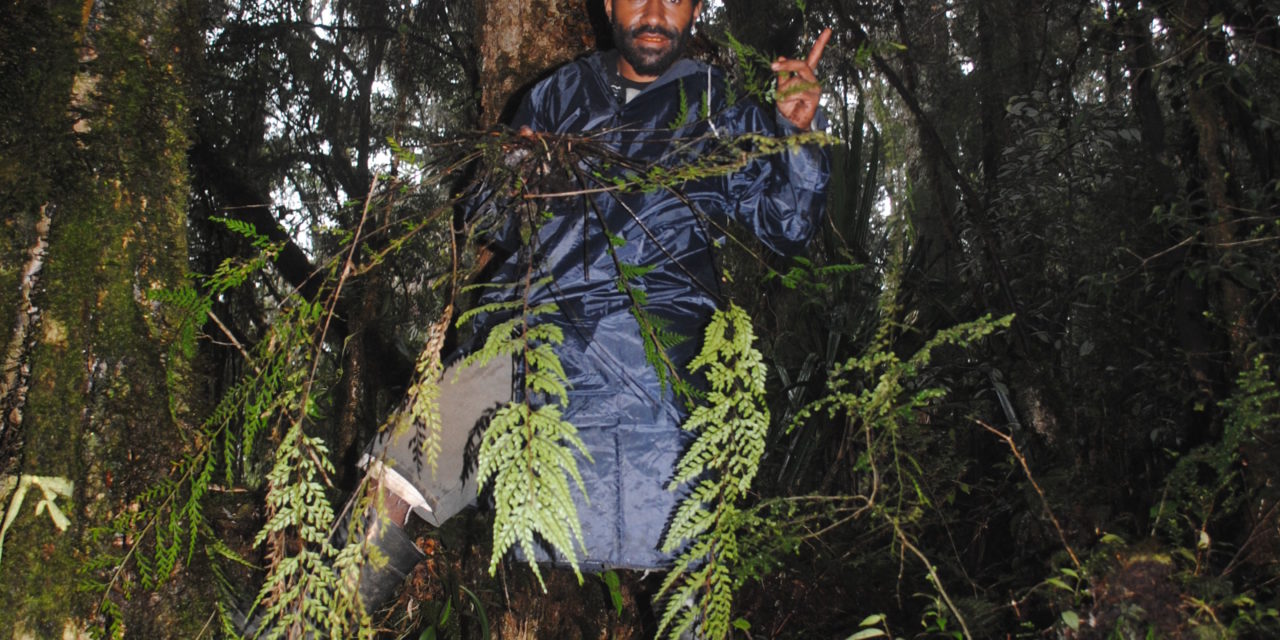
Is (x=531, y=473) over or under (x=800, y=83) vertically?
under

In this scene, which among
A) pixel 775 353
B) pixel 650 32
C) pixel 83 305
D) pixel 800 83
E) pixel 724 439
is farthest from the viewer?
pixel 775 353

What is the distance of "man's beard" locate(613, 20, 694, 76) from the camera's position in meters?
2.17

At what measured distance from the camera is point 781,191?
6.53 ft

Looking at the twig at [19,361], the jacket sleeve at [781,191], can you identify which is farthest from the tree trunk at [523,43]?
the twig at [19,361]

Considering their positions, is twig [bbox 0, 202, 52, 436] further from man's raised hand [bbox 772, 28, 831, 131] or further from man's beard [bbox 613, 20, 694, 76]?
man's raised hand [bbox 772, 28, 831, 131]

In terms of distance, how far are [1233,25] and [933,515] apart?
2.31m

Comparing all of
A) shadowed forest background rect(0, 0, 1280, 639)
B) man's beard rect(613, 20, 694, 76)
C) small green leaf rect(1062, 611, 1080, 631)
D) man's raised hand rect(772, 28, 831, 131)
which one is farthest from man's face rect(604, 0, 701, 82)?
small green leaf rect(1062, 611, 1080, 631)

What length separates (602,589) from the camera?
2.69 metres

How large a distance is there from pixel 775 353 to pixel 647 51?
2563 mm

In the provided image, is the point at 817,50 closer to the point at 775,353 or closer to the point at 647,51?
the point at 647,51

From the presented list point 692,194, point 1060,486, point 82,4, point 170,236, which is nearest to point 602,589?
point 692,194

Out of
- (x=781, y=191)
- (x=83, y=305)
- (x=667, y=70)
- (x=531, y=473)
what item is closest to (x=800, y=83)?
(x=781, y=191)

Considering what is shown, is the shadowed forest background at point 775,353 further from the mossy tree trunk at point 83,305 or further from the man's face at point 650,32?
the man's face at point 650,32

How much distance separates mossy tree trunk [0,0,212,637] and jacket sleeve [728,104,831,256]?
131cm
